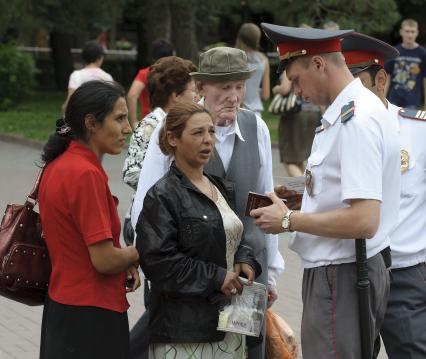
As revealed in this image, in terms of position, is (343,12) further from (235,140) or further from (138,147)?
(235,140)

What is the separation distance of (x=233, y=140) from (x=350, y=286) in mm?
1074

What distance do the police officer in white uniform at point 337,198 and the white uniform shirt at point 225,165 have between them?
74 cm

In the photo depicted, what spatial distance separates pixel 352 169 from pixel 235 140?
44.0 inches

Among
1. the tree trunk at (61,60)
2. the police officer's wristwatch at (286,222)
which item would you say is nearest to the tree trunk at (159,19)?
the tree trunk at (61,60)

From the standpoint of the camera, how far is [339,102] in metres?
3.80

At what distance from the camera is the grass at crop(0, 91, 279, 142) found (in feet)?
64.9

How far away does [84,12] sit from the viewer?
3138 cm

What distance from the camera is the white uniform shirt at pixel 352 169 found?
3660 mm

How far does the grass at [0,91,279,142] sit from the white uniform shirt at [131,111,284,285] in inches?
528

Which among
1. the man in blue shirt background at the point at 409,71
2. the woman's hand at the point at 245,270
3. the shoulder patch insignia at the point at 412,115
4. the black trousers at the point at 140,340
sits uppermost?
the shoulder patch insignia at the point at 412,115

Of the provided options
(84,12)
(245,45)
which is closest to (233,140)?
(245,45)

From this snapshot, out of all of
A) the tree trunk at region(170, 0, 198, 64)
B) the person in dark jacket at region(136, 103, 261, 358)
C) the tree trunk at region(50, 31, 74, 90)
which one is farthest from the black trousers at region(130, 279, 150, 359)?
the tree trunk at region(50, 31, 74, 90)

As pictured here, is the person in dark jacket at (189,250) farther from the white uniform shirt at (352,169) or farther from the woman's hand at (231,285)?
the white uniform shirt at (352,169)

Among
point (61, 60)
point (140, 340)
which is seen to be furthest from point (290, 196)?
point (61, 60)
